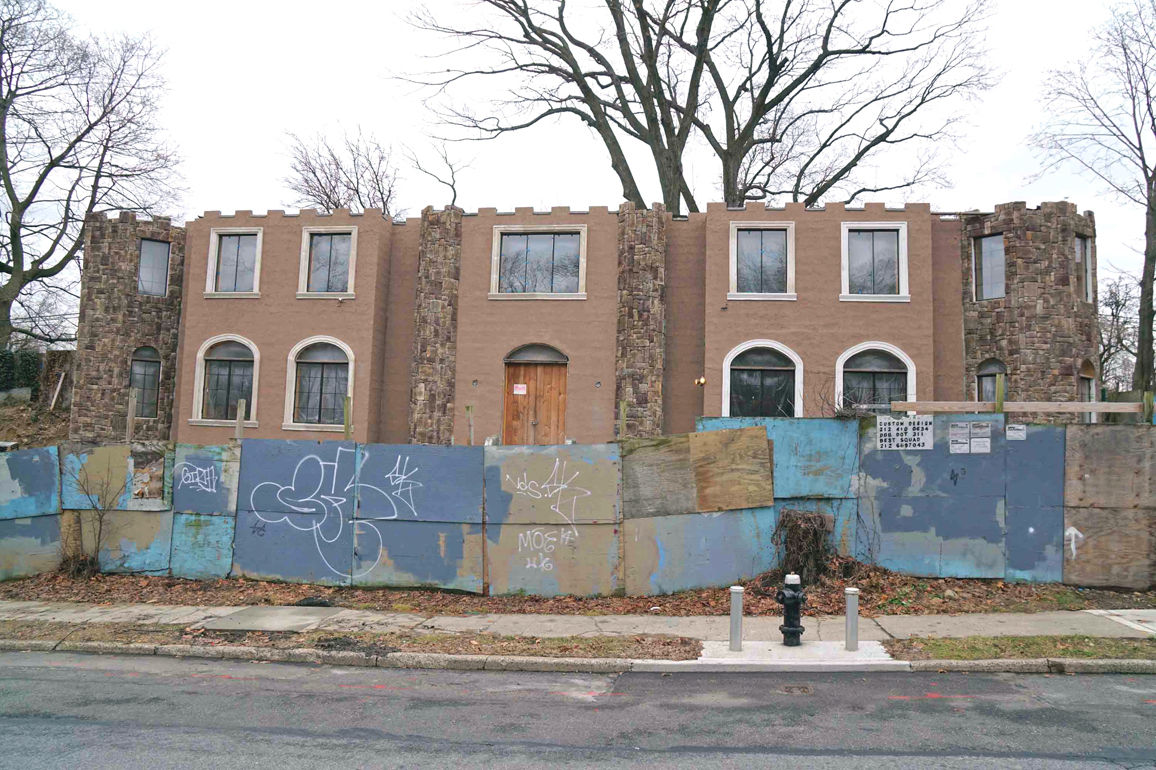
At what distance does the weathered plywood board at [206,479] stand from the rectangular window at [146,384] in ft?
37.6

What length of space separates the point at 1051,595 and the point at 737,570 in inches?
156

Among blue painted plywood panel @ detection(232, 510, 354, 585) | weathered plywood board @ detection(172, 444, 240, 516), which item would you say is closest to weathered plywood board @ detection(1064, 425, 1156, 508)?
blue painted plywood panel @ detection(232, 510, 354, 585)

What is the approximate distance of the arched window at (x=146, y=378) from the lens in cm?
2242

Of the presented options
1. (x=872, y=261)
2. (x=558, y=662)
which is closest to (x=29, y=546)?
(x=558, y=662)

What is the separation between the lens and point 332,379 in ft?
Result: 68.6

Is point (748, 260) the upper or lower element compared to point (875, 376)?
upper

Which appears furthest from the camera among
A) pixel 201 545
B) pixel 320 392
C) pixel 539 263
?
pixel 320 392

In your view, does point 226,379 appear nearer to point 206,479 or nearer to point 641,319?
point 206,479

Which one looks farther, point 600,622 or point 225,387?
point 225,387

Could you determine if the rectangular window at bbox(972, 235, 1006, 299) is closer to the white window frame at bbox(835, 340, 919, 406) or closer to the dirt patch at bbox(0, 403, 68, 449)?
the white window frame at bbox(835, 340, 919, 406)

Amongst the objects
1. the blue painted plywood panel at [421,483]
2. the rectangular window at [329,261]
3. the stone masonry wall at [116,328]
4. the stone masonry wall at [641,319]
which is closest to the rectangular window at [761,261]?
the stone masonry wall at [641,319]

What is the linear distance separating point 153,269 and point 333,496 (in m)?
14.9

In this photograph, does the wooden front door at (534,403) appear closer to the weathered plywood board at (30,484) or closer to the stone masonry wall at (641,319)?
the stone masonry wall at (641,319)

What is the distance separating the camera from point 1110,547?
10.7 metres
